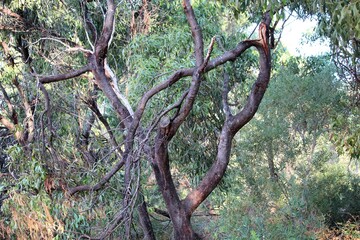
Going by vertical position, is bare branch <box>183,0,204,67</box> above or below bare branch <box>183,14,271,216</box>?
above

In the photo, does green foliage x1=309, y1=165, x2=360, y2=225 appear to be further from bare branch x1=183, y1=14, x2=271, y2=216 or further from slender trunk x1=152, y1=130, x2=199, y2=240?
slender trunk x1=152, y1=130, x2=199, y2=240

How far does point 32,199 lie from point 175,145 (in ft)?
8.55

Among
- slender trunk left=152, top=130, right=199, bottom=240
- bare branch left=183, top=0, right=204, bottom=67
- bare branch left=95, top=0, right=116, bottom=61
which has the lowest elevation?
slender trunk left=152, top=130, right=199, bottom=240

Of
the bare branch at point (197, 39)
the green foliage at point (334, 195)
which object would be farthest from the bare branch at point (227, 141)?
the green foliage at point (334, 195)

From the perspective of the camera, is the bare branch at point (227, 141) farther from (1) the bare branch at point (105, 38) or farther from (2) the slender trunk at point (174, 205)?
(1) the bare branch at point (105, 38)

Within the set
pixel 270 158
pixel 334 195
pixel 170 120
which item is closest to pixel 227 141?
pixel 170 120

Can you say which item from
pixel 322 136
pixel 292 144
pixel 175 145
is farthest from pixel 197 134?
pixel 322 136

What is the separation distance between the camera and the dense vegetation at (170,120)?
441 cm

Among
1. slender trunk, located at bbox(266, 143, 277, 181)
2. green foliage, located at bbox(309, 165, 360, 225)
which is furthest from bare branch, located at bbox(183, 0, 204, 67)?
slender trunk, located at bbox(266, 143, 277, 181)

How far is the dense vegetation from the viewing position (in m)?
4.41

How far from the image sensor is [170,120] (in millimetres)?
4441

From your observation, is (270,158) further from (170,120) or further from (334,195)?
(170,120)

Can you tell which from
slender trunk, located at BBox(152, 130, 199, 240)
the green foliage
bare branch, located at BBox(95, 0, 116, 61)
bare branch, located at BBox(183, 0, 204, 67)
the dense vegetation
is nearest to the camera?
the dense vegetation

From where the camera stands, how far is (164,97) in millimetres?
5734
